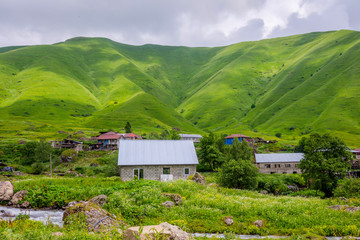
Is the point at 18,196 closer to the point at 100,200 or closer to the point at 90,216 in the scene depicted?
the point at 100,200

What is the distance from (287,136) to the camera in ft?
495

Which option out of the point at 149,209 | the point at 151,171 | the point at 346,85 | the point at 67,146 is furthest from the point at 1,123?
the point at 346,85

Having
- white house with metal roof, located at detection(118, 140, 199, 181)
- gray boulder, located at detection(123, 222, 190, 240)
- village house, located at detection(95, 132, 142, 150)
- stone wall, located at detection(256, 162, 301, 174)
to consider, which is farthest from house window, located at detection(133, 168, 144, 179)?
village house, located at detection(95, 132, 142, 150)

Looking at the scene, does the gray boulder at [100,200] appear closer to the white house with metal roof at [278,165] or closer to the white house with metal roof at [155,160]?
the white house with metal roof at [155,160]

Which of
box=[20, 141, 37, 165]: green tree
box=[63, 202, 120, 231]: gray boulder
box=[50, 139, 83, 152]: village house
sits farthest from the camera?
box=[50, 139, 83, 152]: village house

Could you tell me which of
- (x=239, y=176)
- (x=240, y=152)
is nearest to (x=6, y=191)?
(x=239, y=176)

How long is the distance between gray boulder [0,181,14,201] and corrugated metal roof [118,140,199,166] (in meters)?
17.1

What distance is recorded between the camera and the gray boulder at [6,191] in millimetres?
23750

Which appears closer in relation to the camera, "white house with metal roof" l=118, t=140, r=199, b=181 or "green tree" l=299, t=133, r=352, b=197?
"white house with metal roof" l=118, t=140, r=199, b=181

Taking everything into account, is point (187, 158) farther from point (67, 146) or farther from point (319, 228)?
point (67, 146)

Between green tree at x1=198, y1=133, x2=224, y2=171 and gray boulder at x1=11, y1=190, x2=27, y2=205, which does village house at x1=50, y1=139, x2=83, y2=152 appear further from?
gray boulder at x1=11, y1=190, x2=27, y2=205

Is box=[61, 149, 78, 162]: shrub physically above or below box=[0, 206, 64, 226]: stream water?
above

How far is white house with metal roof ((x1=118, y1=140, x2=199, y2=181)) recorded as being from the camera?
4116 centimetres

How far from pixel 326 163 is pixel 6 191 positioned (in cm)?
4644
